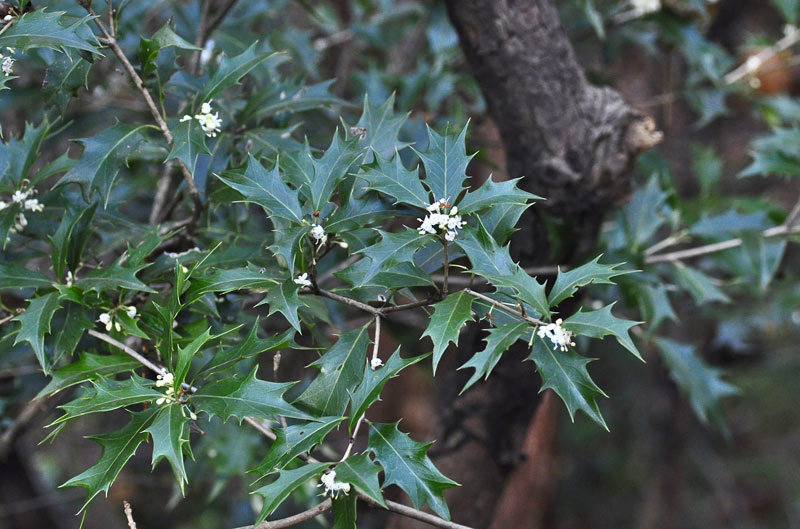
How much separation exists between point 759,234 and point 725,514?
106 inches

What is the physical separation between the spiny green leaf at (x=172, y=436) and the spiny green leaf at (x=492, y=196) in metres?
0.46

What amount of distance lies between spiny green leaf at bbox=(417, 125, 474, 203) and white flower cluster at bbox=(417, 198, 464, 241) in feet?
0.08

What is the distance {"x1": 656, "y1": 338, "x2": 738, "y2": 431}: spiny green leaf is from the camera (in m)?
1.87

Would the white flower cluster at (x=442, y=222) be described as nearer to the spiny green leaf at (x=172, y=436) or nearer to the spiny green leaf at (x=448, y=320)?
the spiny green leaf at (x=448, y=320)

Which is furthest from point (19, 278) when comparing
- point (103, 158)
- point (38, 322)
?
point (103, 158)

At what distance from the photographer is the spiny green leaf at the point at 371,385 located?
92 centimetres

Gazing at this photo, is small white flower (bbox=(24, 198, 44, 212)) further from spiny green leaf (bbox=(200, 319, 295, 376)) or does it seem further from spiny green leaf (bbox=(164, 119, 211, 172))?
spiny green leaf (bbox=(200, 319, 295, 376))

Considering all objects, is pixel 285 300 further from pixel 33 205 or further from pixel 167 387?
pixel 33 205

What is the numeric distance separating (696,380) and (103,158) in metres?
1.51

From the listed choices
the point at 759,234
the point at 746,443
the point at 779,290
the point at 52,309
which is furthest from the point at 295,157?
the point at 746,443

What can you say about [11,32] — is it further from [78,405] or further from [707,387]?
[707,387]

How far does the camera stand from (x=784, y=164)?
1.78 metres

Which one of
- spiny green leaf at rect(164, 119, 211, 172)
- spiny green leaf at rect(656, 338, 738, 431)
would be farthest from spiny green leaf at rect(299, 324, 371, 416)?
spiny green leaf at rect(656, 338, 738, 431)

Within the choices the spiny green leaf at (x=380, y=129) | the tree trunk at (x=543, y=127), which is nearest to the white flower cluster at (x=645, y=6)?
the tree trunk at (x=543, y=127)
